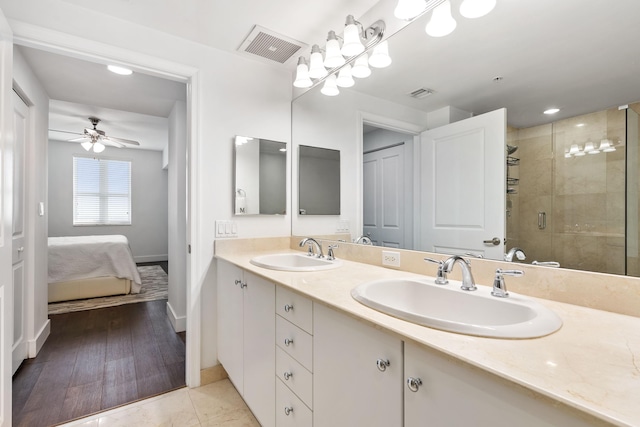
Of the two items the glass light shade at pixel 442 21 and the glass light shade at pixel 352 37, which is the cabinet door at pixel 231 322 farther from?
the glass light shade at pixel 442 21

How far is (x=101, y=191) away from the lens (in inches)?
233

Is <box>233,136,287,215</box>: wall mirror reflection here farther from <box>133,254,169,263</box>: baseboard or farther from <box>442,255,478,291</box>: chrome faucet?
<box>133,254,169,263</box>: baseboard

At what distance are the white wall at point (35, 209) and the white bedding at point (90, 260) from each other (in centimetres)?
125

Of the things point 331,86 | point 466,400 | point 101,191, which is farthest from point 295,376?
point 101,191

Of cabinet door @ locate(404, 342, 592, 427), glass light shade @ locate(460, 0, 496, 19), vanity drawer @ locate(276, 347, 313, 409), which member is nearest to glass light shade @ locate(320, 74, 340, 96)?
glass light shade @ locate(460, 0, 496, 19)

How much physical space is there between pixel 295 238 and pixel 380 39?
1.43 metres

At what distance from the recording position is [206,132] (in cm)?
200

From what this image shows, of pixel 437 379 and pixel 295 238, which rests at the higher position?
pixel 295 238

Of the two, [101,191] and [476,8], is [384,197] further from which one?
[101,191]

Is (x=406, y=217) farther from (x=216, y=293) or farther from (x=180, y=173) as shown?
(x=180, y=173)

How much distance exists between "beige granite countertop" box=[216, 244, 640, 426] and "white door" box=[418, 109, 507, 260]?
34 cm

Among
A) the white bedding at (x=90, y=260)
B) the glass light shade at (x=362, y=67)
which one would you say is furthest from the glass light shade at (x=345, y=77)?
the white bedding at (x=90, y=260)

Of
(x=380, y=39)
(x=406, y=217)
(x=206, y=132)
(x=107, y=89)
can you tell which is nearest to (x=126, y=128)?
(x=107, y=89)

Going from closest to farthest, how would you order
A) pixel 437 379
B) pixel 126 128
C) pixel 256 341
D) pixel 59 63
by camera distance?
pixel 437 379 < pixel 256 341 < pixel 59 63 < pixel 126 128
